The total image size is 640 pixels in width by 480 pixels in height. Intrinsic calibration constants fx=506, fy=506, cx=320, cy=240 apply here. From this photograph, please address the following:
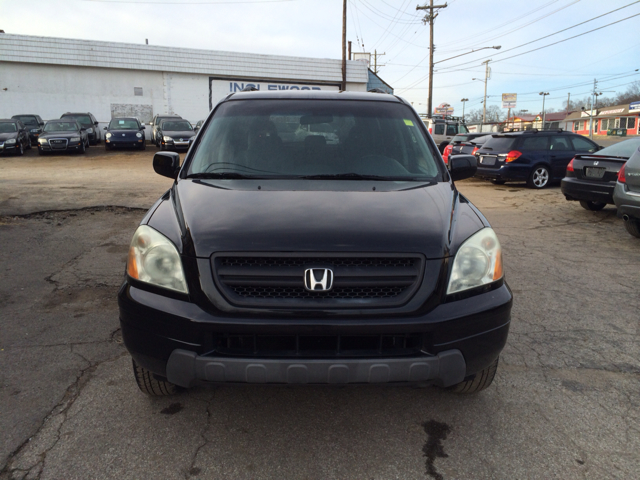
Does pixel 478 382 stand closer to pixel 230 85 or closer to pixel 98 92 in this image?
pixel 98 92

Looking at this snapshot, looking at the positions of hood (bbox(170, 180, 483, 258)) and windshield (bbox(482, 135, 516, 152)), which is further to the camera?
windshield (bbox(482, 135, 516, 152))

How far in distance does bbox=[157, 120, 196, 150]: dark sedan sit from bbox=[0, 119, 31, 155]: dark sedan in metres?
5.43

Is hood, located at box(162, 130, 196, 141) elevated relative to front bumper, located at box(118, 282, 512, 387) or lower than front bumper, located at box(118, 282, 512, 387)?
elevated

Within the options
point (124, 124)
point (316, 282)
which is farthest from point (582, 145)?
point (124, 124)

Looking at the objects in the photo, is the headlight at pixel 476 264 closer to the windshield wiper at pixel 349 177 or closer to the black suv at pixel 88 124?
the windshield wiper at pixel 349 177

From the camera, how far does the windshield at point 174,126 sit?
22.4 m

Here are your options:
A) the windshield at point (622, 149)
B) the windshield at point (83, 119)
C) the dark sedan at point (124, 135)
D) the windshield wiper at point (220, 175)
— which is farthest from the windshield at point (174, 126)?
the windshield wiper at point (220, 175)

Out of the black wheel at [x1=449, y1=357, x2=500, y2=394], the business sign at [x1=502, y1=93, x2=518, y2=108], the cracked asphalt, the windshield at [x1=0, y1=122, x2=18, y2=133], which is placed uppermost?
the business sign at [x1=502, y1=93, x2=518, y2=108]

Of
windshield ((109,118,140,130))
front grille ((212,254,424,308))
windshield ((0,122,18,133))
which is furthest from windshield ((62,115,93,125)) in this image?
front grille ((212,254,424,308))

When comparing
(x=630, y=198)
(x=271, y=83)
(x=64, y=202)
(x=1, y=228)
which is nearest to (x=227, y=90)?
(x=271, y=83)

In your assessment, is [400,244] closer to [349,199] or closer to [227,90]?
[349,199]

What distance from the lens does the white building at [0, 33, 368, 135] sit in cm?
2884

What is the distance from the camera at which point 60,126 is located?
21516 millimetres

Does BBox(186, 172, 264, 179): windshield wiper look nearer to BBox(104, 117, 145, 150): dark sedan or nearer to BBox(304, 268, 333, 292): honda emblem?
BBox(304, 268, 333, 292): honda emblem
